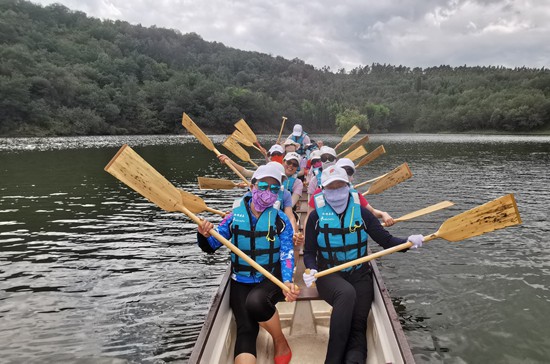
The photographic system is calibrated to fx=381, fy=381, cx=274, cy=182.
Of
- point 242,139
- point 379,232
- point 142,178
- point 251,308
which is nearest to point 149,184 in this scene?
point 142,178

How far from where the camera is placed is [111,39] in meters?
121

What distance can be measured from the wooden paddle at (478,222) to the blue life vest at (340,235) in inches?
8.4

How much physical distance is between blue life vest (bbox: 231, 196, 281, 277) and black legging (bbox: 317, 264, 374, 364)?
0.62m

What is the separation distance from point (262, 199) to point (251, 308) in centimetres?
109

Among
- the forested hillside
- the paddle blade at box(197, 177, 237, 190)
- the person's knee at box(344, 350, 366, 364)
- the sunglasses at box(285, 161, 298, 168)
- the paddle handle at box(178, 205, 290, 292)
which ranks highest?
A: the forested hillside

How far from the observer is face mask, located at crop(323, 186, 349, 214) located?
423 cm

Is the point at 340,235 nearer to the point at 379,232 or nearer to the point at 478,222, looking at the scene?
the point at 379,232

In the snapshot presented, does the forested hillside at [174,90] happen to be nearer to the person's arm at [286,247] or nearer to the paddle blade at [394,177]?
the paddle blade at [394,177]

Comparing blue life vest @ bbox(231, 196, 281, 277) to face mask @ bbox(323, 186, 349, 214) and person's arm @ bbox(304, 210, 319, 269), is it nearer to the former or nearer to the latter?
person's arm @ bbox(304, 210, 319, 269)

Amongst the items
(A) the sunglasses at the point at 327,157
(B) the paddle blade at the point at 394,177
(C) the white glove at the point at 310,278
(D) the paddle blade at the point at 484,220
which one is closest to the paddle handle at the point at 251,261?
(C) the white glove at the point at 310,278

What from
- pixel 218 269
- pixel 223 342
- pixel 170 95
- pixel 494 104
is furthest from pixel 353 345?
pixel 494 104

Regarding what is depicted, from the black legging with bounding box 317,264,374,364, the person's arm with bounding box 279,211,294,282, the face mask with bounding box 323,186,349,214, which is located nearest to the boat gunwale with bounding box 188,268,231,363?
the person's arm with bounding box 279,211,294,282

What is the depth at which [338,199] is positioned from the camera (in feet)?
13.9

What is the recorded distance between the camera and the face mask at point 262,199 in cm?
398
